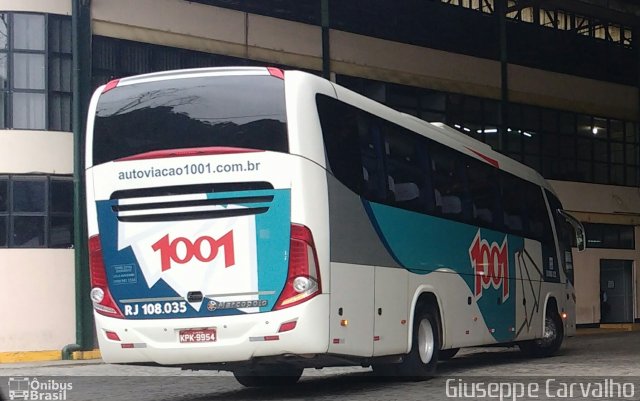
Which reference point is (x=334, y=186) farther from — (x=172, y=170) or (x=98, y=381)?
(x=98, y=381)

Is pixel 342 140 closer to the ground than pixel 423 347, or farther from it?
farther from it

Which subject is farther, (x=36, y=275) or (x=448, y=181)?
Result: (x=36, y=275)

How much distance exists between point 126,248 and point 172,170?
1.07 metres

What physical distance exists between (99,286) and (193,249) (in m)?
1.33

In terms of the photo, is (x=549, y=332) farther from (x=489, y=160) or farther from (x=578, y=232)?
(x=489, y=160)

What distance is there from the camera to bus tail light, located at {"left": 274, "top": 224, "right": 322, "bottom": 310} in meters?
11.4

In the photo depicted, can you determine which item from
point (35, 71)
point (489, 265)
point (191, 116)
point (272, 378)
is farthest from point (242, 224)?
point (35, 71)

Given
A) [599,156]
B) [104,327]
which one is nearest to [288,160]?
[104,327]

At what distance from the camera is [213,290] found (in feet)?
38.0

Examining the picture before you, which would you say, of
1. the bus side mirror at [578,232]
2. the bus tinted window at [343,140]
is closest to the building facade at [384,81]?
the bus side mirror at [578,232]

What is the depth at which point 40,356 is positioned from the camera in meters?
22.5

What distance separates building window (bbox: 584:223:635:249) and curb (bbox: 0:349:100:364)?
19092 millimetres

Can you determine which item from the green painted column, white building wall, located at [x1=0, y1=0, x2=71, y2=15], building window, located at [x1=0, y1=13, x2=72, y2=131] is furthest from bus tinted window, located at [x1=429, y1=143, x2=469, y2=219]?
white building wall, located at [x1=0, y1=0, x2=71, y2=15]

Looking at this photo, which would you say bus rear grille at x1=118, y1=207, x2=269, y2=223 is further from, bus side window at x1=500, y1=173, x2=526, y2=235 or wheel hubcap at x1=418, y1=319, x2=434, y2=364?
bus side window at x1=500, y1=173, x2=526, y2=235
